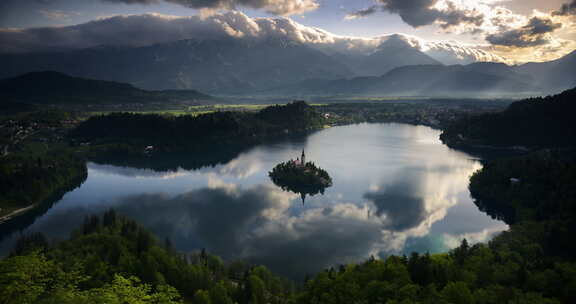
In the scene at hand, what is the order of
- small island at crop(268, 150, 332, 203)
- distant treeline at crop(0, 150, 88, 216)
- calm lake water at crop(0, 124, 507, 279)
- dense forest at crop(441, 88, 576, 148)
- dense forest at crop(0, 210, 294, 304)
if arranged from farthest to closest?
dense forest at crop(441, 88, 576, 148) → small island at crop(268, 150, 332, 203) → distant treeline at crop(0, 150, 88, 216) → calm lake water at crop(0, 124, 507, 279) → dense forest at crop(0, 210, 294, 304)

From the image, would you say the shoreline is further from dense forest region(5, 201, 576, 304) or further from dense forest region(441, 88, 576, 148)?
dense forest region(441, 88, 576, 148)

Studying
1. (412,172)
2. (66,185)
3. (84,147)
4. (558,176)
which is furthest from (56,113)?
(558,176)

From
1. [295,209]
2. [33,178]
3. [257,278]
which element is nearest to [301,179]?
[295,209]

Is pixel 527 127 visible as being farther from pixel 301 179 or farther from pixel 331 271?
pixel 331 271

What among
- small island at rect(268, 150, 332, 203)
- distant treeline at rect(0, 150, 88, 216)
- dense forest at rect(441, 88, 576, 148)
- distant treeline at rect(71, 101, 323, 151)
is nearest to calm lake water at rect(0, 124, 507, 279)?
small island at rect(268, 150, 332, 203)

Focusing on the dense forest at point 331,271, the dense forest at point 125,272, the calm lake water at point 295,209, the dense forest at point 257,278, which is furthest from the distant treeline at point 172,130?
the dense forest at point 257,278

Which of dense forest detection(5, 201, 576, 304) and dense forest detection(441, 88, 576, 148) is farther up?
dense forest detection(441, 88, 576, 148)
